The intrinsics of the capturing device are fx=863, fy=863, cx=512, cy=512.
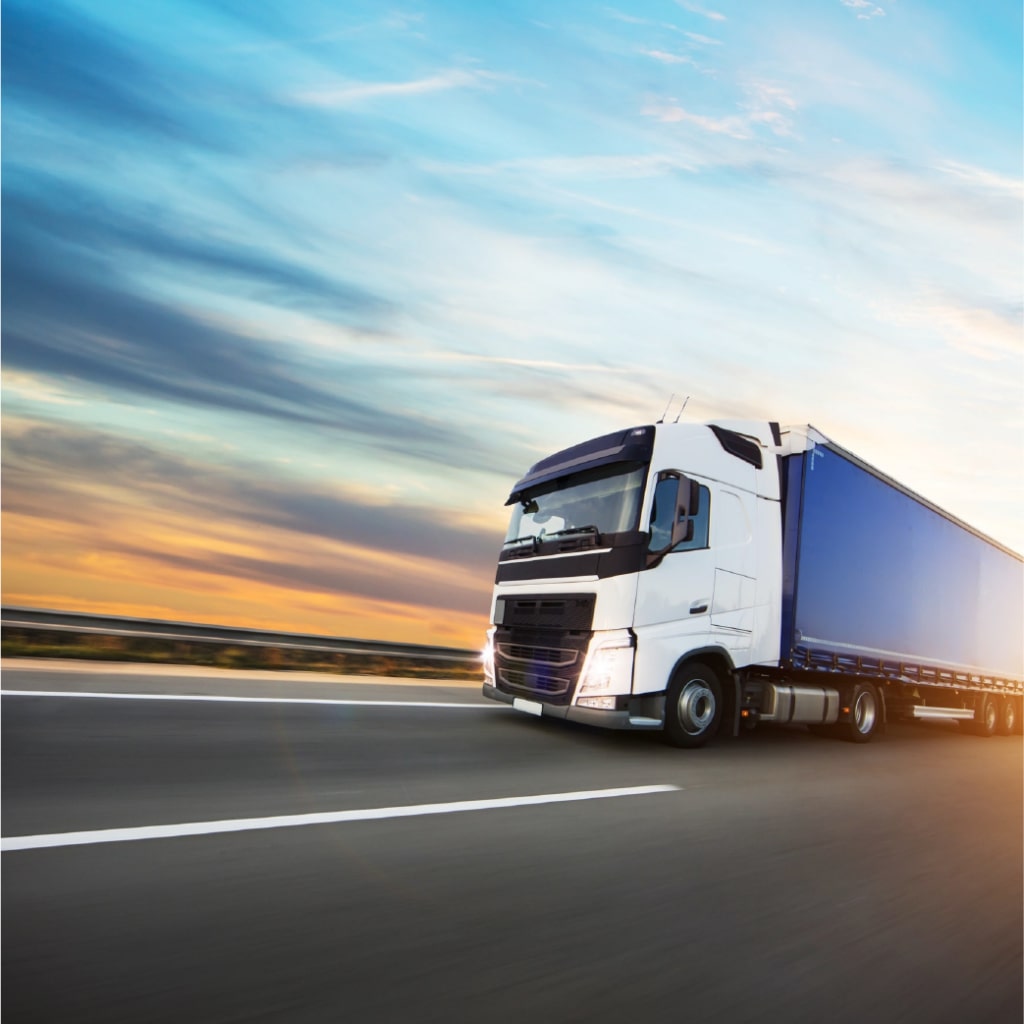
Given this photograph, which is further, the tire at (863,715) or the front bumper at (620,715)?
the tire at (863,715)

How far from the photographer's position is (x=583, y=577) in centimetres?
834

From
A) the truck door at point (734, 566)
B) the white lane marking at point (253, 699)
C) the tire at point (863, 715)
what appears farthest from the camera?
the tire at point (863, 715)

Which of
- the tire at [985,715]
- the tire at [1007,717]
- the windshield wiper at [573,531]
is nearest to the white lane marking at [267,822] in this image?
the windshield wiper at [573,531]

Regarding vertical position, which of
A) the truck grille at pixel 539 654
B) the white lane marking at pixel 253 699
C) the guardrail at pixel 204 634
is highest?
the truck grille at pixel 539 654

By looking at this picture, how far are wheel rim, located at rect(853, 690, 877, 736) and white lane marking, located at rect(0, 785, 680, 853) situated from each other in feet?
19.6

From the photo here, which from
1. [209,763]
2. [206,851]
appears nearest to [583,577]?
[209,763]

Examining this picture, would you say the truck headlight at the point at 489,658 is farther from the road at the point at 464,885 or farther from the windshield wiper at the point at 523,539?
the road at the point at 464,885

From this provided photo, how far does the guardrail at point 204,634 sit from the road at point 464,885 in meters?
3.27

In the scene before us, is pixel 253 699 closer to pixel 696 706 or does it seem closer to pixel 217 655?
pixel 217 655

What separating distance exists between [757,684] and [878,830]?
11.3ft

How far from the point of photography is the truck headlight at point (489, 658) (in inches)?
376

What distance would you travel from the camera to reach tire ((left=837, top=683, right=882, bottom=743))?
1087cm

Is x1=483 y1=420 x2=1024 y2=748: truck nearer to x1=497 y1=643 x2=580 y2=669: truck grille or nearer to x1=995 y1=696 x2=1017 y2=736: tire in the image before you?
x1=497 y1=643 x2=580 y2=669: truck grille

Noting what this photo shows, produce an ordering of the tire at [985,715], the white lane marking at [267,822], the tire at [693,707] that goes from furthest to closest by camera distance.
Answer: the tire at [985,715] < the tire at [693,707] < the white lane marking at [267,822]
